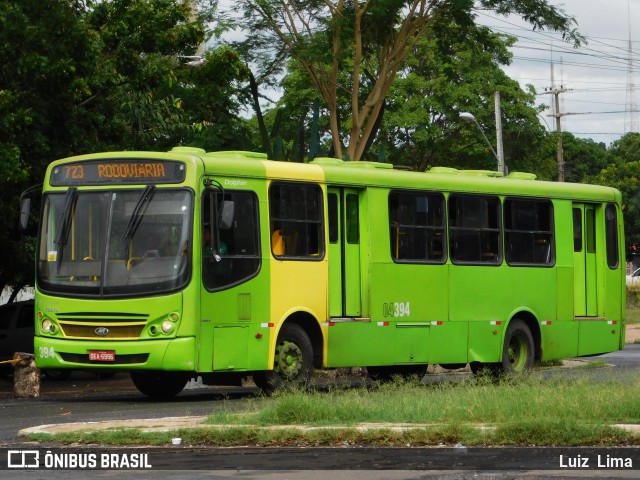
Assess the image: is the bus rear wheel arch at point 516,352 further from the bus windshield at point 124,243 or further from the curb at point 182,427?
the curb at point 182,427

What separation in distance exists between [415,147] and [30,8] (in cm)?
3870

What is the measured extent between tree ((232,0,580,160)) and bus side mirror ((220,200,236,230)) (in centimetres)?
738

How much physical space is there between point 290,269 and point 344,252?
129 centimetres

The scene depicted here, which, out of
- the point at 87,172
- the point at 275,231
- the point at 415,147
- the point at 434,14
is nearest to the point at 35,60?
the point at 87,172

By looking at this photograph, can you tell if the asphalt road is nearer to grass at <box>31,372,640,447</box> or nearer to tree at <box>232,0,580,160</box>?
grass at <box>31,372,640,447</box>

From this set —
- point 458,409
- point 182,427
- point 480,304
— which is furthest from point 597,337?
point 182,427

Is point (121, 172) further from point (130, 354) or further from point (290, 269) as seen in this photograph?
point (290, 269)

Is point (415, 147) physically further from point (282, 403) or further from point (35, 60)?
point (282, 403)

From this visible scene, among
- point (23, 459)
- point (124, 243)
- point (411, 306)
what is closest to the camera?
point (23, 459)

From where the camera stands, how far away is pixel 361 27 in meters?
25.9

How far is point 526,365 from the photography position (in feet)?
76.4

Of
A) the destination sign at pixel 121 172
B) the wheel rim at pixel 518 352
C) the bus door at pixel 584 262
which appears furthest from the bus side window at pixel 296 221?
the bus door at pixel 584 262

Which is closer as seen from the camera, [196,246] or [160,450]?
[160,450]

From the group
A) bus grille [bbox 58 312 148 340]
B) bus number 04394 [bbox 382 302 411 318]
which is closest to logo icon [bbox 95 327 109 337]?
bus grille [bbox 58 312 148 340]
